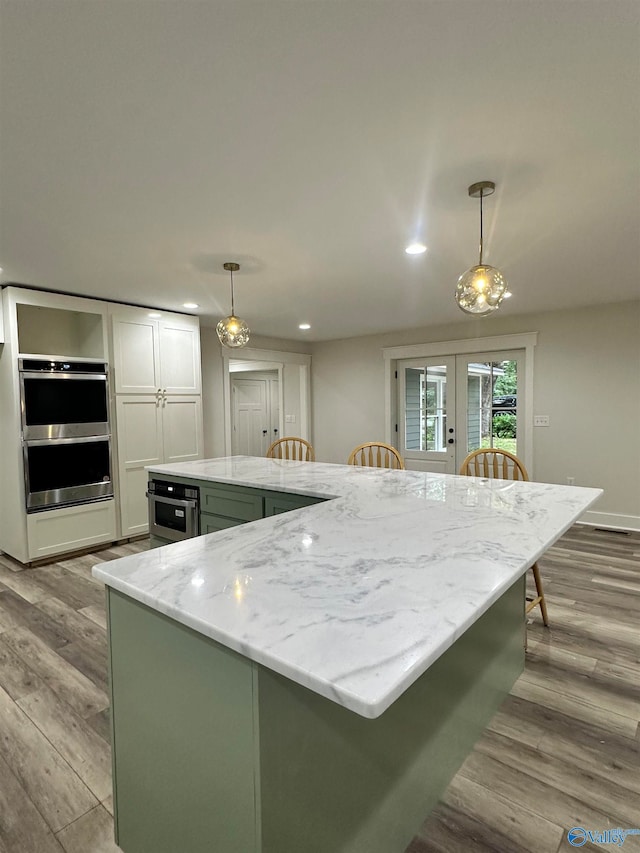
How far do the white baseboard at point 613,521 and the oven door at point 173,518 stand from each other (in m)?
4.04

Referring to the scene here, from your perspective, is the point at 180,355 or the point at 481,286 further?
the point at 180,355

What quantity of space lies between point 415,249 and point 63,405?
122 inches

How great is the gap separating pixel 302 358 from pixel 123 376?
2.99 m

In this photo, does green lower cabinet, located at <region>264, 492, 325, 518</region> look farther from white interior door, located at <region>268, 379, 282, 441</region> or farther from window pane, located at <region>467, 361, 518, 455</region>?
white interior door, located at <region>268, 379, 282, 441</region>

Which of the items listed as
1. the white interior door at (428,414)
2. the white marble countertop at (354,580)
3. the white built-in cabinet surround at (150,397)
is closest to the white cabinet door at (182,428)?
the white built-in cabinet surround at (150,397)

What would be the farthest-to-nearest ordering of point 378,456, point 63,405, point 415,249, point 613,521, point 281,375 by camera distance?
point 281,375
point 613,521
point 63,405
point 378,456
point 415,249

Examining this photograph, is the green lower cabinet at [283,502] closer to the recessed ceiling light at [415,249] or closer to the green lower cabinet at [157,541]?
the green lower cabinet at [157,541]

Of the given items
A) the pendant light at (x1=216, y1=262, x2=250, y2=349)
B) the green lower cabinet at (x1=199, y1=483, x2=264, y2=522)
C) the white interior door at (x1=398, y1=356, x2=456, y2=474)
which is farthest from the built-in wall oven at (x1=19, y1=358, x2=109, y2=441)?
the white interior door at (x1=398, y1=356, x2=456, y2=474)

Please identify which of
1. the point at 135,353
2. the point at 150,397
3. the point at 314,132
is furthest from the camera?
the point at 150,397

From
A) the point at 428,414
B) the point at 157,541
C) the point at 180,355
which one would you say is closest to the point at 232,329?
the point at 157,541

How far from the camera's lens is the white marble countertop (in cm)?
73

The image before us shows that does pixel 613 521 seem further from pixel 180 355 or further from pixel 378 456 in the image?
pixel 180 355

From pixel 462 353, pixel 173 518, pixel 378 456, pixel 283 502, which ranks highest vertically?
pixel 462 353

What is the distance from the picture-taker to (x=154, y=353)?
14.6ft
